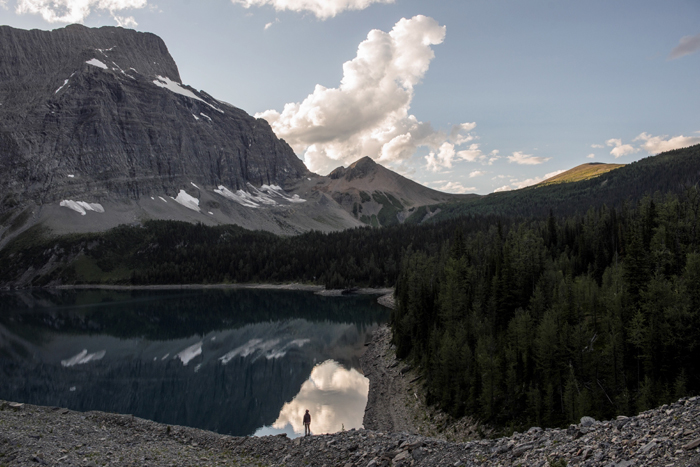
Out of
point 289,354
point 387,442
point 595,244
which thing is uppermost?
point 595,244

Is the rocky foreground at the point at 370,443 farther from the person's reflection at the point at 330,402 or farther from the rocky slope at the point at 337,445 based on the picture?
the person's reflection at the point at 330,402

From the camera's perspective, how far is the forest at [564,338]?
29.5m

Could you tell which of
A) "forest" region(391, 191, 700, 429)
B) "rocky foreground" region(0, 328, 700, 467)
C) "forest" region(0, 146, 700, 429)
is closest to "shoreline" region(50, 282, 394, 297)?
"forest" region(0, 146, 700, 429)

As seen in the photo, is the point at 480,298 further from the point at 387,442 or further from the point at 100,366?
the point at 100,366

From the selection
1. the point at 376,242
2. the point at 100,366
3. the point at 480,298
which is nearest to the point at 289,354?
the point at 100,366

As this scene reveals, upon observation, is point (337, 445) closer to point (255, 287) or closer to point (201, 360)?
point (201, 360)

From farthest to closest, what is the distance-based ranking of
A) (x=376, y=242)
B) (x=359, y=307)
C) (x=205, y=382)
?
(x=376, y=242), (x=359, y=307), (x=205, y=382)

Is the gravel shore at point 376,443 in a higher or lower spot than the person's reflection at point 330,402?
higher

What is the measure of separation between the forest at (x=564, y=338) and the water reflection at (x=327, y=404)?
7644 mm

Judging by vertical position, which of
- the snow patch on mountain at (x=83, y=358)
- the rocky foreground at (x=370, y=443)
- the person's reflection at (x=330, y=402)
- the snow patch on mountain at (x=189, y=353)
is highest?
the rocky foreground at (x=370, y=443)

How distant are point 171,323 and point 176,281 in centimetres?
8801

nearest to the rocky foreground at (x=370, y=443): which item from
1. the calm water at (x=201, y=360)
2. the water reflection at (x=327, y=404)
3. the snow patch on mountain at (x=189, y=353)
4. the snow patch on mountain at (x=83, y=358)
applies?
the water reflection at (x=327, y=404)

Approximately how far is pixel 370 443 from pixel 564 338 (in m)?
20.1

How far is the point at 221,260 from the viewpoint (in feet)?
633
